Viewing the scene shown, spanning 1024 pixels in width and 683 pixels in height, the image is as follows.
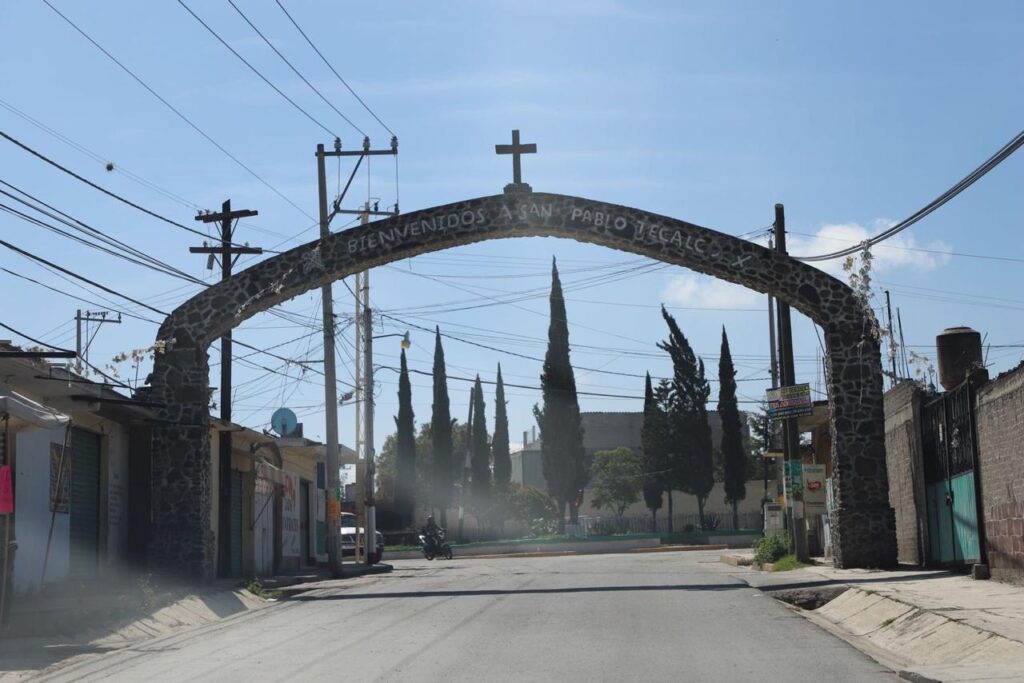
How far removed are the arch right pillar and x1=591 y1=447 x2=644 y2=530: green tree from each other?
52.9 m

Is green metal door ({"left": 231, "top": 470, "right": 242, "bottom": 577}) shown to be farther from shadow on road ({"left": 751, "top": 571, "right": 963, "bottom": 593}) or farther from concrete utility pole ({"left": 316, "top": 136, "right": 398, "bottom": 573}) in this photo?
shadow on road ({"left": 751, "top": 571, "right": 963, "bottom": 593})

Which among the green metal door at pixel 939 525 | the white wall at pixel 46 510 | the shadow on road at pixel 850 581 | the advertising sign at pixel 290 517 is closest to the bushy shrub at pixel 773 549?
the green metal door at pixel 939 525

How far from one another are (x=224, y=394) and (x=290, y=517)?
8934 mm


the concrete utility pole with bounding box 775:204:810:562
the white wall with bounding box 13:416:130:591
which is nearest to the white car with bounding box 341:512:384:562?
the concrete utility pole with bounding box 775:204:810:562

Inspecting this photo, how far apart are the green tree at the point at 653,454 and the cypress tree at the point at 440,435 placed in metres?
12.6

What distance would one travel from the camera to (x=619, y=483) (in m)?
78.6

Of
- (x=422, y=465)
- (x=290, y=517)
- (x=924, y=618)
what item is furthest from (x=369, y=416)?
(x=422, y=465)

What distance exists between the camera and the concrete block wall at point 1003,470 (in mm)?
17219

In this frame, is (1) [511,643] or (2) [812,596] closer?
(1) [511,643]

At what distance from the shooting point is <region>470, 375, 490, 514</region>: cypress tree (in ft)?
260

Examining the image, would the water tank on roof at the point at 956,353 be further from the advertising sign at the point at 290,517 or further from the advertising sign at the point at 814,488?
the advertising sign at the point at 290,517

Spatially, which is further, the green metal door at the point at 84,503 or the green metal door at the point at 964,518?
the green metal door at the point at 84,503

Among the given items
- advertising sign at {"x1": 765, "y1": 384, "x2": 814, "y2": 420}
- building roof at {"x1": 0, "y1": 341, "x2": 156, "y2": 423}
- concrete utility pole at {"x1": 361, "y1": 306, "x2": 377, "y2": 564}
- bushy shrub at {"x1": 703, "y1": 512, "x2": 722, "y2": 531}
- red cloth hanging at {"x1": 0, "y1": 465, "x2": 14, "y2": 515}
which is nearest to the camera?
red cloth hanging at {"x1": 0, "y1": 465, "x2": 14, "y2": 515}

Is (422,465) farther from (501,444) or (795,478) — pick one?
(795,478)
